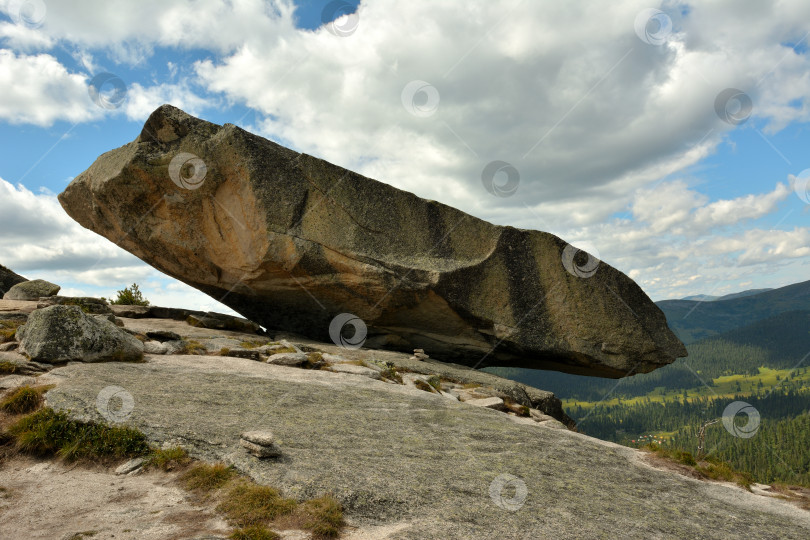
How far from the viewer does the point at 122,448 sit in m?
9.12

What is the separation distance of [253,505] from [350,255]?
55.9ft

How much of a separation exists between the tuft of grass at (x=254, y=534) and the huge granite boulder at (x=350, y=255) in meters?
17.5

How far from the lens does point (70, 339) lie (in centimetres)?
1389

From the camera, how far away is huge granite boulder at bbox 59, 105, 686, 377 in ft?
77.8

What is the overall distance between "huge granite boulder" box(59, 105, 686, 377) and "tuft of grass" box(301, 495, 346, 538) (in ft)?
55.2

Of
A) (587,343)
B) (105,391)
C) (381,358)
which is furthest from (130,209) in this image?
(587,343)

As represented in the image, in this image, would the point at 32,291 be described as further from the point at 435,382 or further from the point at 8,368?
the point at 435,382

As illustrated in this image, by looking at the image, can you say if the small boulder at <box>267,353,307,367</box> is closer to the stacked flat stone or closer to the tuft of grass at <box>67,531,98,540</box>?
the stacked flat stone

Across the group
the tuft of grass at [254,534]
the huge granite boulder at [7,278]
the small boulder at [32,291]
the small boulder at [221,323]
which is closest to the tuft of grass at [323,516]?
the tuft of grass at [254,534]

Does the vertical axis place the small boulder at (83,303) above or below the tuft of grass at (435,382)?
above

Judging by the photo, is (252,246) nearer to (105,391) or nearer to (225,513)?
(105,391)

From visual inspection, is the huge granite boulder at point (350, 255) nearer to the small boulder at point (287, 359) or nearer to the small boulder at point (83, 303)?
the small boulder at point (83, 303)

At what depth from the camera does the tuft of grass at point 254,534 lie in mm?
6477

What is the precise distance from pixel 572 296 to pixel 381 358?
1093 centimetres
